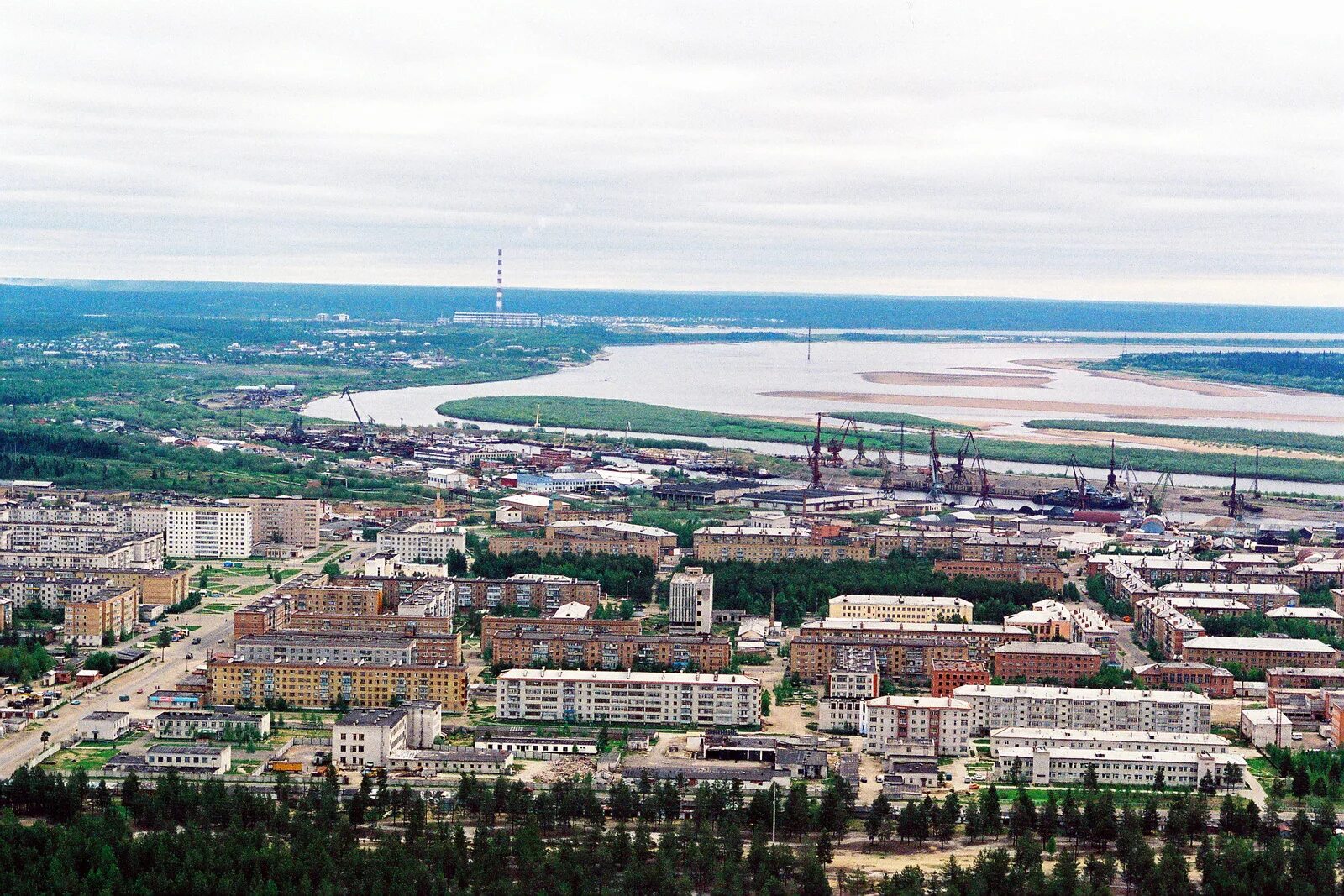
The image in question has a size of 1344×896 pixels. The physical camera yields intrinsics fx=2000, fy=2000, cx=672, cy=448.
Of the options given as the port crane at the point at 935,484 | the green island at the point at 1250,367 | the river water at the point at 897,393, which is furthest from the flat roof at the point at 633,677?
the green island at the point at 1250,367

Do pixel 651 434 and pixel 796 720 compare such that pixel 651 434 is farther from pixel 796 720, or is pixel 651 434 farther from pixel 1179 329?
pixel 1179 329

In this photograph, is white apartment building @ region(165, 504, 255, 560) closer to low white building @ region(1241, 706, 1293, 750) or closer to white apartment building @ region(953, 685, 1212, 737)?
white apartment building @ region(953, 685, 1212, 737)

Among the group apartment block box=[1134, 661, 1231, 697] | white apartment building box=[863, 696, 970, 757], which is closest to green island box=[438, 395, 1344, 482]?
apartment block box=[1134, 661, 1231, 697]

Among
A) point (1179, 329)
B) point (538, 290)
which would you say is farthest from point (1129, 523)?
point (538, 290)

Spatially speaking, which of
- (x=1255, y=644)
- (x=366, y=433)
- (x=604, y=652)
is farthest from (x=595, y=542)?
(x=366, y=433)

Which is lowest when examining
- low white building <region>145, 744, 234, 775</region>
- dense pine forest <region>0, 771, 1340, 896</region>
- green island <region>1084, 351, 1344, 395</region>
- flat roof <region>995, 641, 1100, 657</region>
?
low white building <region>145, 744, 234, 775</region>

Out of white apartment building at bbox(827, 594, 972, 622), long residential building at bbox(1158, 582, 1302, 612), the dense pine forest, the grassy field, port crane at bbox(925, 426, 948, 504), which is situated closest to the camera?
the dense pine forest

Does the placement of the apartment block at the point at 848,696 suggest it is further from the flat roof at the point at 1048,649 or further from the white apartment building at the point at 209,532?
the white apartment building at the point at 209,532
